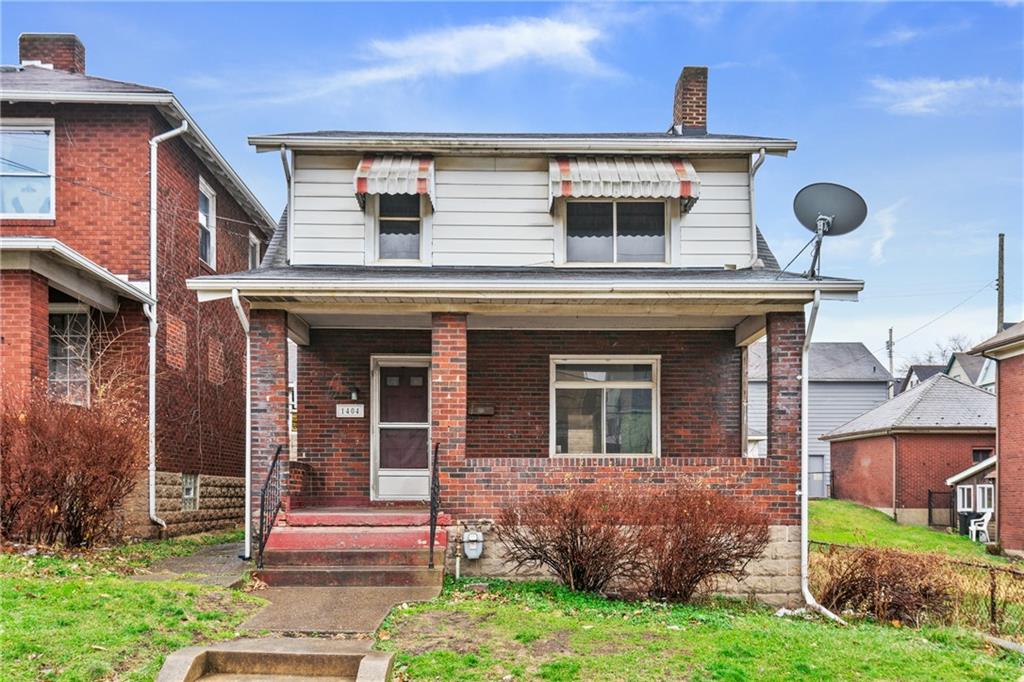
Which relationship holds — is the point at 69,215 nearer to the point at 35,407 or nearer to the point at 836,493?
the point at 35,407

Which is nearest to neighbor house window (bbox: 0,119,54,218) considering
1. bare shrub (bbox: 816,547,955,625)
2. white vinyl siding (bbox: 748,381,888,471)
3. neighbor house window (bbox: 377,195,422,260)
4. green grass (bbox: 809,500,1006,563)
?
neighbor house window (bbox: 377,195,422,260)

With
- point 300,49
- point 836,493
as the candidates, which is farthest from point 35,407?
point 836,493

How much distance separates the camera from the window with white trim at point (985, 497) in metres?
21.3

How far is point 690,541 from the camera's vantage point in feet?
26.9

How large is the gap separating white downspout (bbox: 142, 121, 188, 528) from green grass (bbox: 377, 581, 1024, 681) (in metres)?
6.23

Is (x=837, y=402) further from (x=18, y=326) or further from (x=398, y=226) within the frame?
(x=18, y=326)

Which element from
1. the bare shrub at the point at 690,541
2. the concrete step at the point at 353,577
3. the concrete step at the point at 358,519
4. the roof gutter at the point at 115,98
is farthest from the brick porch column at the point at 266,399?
the roof gutter at the point at 115,98

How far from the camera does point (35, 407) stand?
8.66 metres

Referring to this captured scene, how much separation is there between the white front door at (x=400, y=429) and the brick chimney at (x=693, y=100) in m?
5.65

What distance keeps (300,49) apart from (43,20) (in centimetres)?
436

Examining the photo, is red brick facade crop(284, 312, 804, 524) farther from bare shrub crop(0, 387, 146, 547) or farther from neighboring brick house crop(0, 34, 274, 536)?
bare shrub crop(0, 387, 146, 547)

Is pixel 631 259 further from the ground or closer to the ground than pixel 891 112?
closer to the ground

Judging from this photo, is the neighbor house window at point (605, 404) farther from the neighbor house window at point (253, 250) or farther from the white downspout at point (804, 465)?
the neighbor house window at point (253, 250)

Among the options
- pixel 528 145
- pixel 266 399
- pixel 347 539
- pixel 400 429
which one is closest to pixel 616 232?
pixel 528 145
